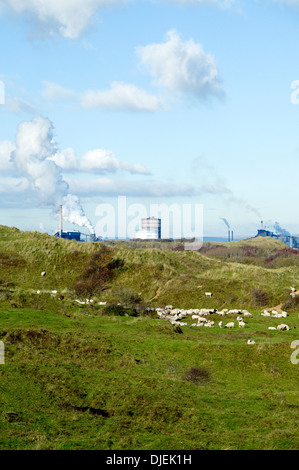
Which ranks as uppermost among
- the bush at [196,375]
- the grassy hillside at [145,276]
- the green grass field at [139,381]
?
the grassy hillside at [145,276]

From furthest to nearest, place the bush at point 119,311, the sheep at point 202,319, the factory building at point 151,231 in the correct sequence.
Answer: the factory building at point 151,231, the bush at point 119,311, the sheep at point 202,319

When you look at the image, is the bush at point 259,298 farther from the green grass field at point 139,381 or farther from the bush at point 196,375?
the bush at point 196,375

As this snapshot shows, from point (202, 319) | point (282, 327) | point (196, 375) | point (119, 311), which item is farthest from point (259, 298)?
point (196, 375)

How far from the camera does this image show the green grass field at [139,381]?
18266 millimetres

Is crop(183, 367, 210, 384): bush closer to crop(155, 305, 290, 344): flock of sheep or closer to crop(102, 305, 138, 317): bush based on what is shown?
crop(155, 305, 290, 344): flock of sheep

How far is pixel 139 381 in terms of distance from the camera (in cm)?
2573

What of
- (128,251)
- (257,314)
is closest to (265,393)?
(257,314)

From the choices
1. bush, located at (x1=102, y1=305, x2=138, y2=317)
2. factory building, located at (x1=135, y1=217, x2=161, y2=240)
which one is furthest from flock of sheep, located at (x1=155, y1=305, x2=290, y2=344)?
factory building, located at (x1=135, y1=217, x2=161, y2=240)

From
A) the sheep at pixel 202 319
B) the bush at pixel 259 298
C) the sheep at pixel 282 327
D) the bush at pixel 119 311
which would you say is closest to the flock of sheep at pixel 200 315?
the sheep at pixel 202 319

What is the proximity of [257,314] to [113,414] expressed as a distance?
3454 centimetres

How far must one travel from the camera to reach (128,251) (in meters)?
77.9

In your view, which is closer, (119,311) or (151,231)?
(119,311)

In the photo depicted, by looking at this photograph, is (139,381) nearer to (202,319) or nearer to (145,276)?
(202,319)
